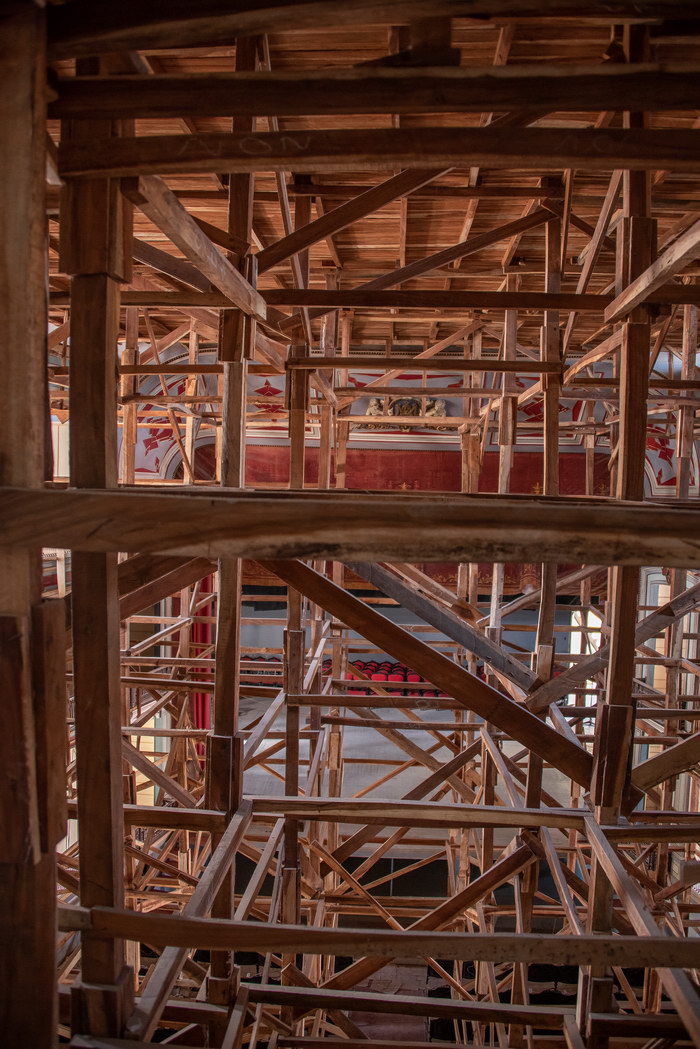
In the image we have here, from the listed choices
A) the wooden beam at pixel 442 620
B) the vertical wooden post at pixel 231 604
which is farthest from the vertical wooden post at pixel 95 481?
the wooden beam at pixel 442 620

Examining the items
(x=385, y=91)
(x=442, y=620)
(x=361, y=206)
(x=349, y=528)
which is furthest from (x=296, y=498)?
(x=361, y=206)

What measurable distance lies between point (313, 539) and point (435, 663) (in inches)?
53.4

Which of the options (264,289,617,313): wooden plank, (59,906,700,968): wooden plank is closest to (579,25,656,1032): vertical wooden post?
(264,289,617,313): wooden plank

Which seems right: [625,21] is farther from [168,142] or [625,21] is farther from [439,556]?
[439,556]

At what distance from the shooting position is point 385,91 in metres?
1.87

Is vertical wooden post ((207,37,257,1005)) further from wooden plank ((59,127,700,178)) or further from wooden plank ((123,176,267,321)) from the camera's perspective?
wooden plank ((59,127,700,178))

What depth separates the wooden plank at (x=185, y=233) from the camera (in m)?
2.04

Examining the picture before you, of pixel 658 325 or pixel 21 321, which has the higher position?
pixel 658 325

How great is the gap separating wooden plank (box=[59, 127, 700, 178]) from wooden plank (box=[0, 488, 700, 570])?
0.89m

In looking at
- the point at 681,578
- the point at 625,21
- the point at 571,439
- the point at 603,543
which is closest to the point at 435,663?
the point at 603,543

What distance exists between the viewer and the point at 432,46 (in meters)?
1.89

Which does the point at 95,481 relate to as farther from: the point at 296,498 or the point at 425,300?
the point at 425,300

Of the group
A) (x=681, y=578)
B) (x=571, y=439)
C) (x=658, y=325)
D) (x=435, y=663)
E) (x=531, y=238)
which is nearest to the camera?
(x=435, y=663)

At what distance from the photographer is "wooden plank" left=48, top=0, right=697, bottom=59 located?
176 cm
